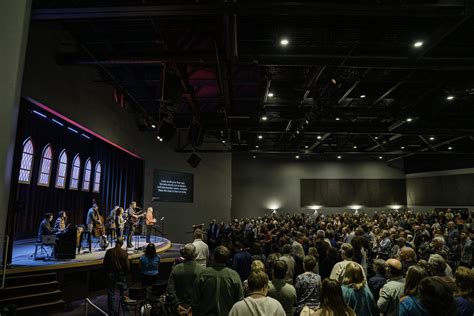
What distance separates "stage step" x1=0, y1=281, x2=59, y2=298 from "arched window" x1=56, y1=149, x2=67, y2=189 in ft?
14.1

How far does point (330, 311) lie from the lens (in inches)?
80.4

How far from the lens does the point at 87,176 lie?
1127cm

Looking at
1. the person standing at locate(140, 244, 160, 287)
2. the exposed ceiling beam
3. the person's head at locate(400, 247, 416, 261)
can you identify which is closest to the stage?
the person standing at locate(140, 244, 160, 287)

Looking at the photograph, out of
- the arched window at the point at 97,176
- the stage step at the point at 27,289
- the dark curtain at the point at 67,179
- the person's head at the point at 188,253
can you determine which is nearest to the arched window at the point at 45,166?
the dark curtain at the point at 67,179

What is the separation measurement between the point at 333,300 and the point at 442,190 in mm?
20718

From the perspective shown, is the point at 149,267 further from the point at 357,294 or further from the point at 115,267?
the point at 357,294

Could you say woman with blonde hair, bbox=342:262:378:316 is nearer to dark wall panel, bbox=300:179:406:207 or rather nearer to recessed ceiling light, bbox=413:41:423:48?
recessed ceiling light, bbox=413:41:423:48

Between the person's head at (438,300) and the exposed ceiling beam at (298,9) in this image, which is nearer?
the person's head at (438,300)

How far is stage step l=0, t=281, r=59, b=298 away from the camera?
5.39 meters

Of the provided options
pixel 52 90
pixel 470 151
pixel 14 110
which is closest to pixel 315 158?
pixel 470 151

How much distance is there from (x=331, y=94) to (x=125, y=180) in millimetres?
8833

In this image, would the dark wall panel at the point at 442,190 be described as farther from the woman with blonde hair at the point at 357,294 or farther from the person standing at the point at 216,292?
the person standing at the point at 216,292

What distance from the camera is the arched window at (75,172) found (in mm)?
10334

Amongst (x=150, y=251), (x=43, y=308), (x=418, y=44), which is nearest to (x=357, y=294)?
(x=150, y=251)
